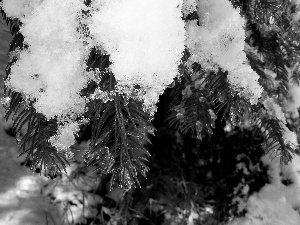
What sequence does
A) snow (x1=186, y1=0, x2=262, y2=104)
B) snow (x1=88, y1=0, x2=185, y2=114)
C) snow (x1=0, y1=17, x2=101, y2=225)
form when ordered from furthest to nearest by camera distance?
snow (x1=0, y1=17, x2=101, y2=225) < snow (x1=186, y1=0, x2=262, y2=104) < snow (x1=88, y1=0, x2=185, y2=114)

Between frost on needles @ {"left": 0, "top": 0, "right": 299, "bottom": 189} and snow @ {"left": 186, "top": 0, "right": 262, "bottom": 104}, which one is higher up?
snow @ {"left": 186, "top": 0, "right": 262, "bottom": 104}

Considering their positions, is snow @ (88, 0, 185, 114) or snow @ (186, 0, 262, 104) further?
snow @ (186, 0, 262, 104)

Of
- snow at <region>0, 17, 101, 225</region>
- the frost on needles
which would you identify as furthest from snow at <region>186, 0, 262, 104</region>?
snow at <region>0, 17, 101, 225</region>

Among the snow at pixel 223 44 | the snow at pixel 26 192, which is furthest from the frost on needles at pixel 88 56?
the snow at pixel 26 192

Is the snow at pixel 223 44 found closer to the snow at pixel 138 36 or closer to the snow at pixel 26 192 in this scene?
the snow at pixel 138 36

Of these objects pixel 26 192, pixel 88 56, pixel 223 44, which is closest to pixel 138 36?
pixel 88 56

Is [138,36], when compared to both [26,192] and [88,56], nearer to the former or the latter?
[88,56]

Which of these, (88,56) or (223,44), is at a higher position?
(223,44)

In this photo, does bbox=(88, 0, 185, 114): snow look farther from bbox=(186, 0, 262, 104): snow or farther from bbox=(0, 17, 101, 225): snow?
bbox=(0, 17, 101, 225): snow

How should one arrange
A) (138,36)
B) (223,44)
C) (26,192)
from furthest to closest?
(26,192), (223,44), (138,36)
